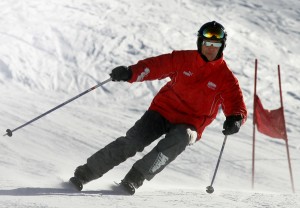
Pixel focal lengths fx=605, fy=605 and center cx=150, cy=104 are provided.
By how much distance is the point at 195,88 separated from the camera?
4852 millimetres

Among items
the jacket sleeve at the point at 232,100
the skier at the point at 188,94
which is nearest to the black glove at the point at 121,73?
the skier at the point at 188,94

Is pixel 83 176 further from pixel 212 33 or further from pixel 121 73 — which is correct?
pixel 212 33

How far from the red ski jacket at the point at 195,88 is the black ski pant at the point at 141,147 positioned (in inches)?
5.9

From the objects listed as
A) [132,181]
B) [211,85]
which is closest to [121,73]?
[211,85]

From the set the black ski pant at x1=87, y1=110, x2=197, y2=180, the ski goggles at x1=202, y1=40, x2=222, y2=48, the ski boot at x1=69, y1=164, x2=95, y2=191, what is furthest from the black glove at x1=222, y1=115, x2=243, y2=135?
the ski boot at x1=69, y1=164, x2=95, y2=191

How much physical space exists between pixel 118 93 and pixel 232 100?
6985mm

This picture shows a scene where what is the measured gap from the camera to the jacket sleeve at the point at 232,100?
4785 millimetres

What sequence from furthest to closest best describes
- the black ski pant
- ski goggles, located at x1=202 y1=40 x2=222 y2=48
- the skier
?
ski goggles, located at x1=202 y1=40 x2=222 y2=48
the skier
the black ski pant

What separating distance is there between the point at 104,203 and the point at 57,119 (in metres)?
4.88

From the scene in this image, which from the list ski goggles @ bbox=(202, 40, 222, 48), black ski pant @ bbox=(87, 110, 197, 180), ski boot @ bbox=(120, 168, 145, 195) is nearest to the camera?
ski boot @ bbox=(120, 168, 145, 195)

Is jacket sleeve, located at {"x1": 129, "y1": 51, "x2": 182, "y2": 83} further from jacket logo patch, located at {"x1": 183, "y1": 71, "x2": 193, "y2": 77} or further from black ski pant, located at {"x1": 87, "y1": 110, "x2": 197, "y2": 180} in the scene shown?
black ski pant, located at {"x1": 87, "y1": 110, "x2": 197, "y2": 180}

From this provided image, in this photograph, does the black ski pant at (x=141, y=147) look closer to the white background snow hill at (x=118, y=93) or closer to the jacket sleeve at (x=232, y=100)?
the white background snow hill at (x=118, y=93)

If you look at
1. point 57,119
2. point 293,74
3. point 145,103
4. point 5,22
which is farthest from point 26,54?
point 293,74

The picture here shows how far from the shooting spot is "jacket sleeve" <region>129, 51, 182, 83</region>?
4810 millimetres
